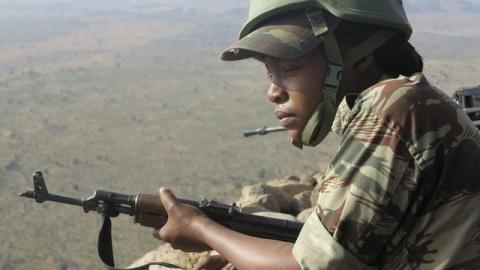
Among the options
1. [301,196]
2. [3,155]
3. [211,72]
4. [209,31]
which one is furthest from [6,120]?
[209,31]

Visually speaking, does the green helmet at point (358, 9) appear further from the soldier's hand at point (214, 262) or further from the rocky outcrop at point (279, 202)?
the rocky outcrop at point (279, 202)

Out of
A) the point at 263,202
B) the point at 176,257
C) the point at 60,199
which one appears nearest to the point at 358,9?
the point at 60,199

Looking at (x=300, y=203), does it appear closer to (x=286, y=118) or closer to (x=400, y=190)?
(x=286, y=118)

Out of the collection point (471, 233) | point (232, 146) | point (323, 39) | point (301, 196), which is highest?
point (323, 39)

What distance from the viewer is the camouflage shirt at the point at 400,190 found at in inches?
66.6

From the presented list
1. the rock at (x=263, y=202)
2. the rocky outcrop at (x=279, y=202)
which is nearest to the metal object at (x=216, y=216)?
the rocky outcrop at (x=279, y=202)

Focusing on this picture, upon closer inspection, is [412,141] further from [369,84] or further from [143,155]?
[143,155]

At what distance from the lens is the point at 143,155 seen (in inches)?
2542

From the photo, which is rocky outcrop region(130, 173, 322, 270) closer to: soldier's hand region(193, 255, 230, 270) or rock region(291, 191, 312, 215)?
rock region(291, 191, 312, 215)

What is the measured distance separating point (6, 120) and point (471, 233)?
85564mm

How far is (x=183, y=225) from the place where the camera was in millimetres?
2471

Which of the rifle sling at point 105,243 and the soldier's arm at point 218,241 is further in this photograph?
the rifle sling at point 105,243

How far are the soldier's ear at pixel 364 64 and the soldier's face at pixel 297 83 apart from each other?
118 mm

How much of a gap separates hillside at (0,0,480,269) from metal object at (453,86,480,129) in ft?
75.9
